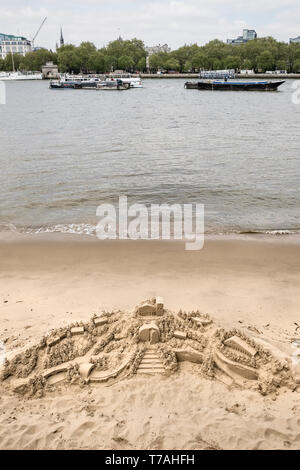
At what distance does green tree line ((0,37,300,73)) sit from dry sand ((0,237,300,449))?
443 feet

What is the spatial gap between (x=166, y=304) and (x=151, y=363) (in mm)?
1805

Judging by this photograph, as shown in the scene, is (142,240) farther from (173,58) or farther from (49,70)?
(173,58)

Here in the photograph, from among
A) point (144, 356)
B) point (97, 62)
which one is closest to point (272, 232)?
point (144, 356)

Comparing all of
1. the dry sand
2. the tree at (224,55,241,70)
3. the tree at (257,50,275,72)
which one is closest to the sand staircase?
the dry sand

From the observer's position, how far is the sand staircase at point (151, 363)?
16.4 ft

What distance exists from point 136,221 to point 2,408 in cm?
759

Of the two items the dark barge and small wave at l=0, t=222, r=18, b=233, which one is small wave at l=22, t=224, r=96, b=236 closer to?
small wave at l=0, t=222, r=18, b=233

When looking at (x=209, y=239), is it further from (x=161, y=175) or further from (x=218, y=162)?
(x=218, y=162)

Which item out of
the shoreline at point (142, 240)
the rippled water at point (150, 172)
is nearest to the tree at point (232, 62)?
the rippled water at point (150, 172)

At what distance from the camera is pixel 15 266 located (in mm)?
8703

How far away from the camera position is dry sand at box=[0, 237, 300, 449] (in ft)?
13.6

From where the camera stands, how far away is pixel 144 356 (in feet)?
16.9

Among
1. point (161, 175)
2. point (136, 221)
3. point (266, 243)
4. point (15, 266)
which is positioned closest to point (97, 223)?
point (136, 221)
